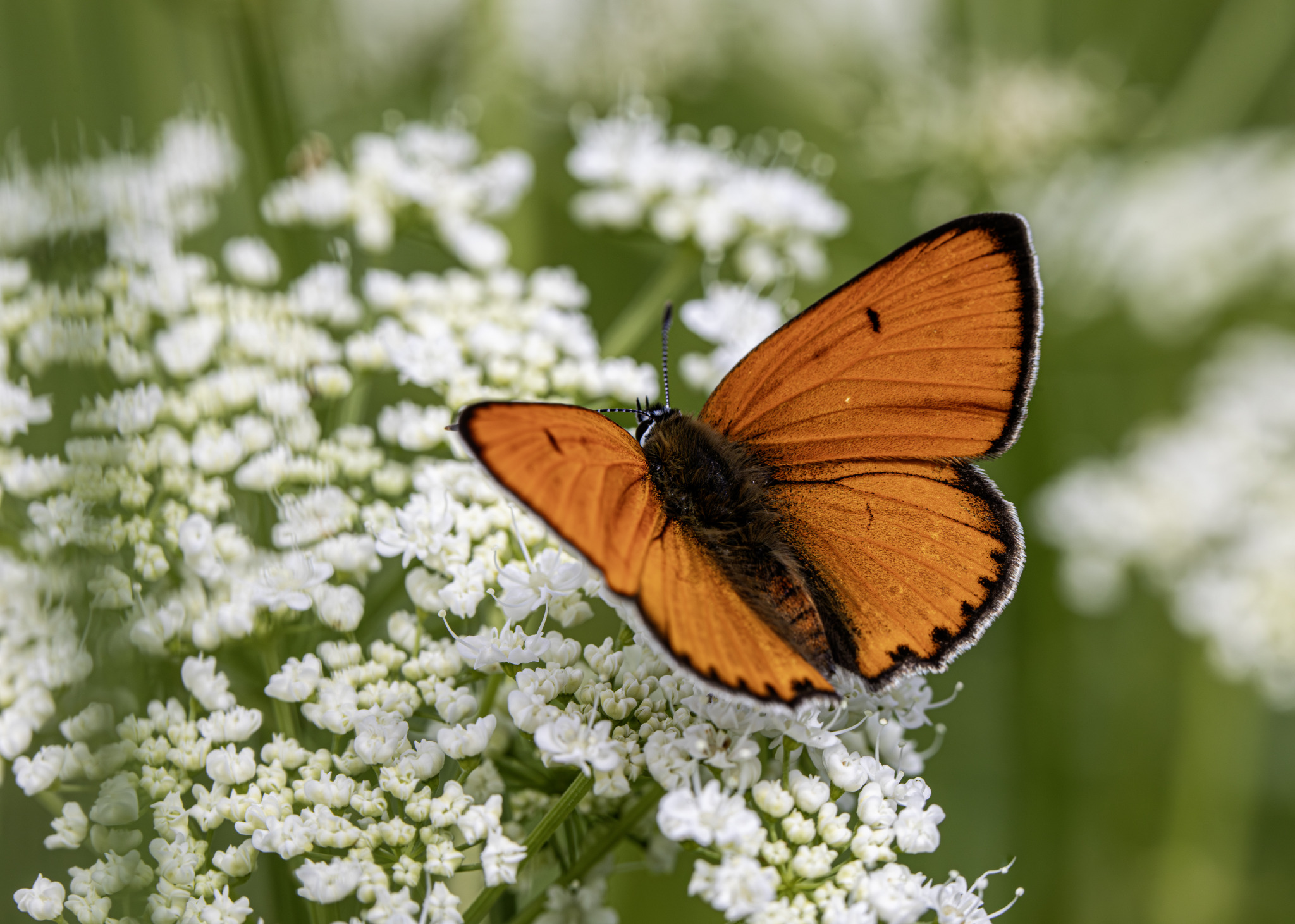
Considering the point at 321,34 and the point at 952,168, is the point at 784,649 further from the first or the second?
the point at 952,168

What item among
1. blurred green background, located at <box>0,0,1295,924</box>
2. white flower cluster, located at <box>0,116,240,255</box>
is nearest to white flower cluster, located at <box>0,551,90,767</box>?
blurred green background, located at <box>0,0,1295,924</box>

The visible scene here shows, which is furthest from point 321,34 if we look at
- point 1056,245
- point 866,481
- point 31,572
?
point 1056,245

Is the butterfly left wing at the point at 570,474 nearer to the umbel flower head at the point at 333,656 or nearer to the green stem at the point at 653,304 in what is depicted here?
the umbel flower head at the point at 333,656

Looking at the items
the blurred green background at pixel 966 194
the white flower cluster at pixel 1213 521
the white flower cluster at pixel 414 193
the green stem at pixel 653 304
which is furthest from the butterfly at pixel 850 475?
the white flower cluster at pixel 1213 521

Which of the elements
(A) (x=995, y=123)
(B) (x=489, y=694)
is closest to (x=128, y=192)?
(B) (x=489, y=694)

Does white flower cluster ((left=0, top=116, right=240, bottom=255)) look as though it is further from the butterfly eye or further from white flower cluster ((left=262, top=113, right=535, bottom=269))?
the butterfly eye
